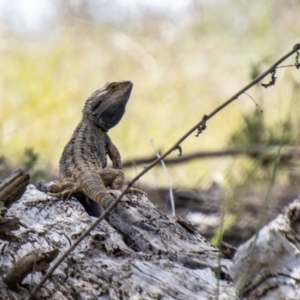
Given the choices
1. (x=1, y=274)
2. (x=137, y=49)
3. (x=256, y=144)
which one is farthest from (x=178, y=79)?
(x=1, y=274)

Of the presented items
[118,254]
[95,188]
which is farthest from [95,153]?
[118,254]

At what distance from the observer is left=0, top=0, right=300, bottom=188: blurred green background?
1074 cm

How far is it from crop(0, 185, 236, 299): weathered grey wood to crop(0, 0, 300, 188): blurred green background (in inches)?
202

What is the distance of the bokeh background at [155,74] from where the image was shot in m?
10.3

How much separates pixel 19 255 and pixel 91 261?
1.06 ft

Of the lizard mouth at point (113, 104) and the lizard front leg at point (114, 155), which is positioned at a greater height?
the lizard mouth at point (113, 104)

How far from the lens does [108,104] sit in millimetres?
5246

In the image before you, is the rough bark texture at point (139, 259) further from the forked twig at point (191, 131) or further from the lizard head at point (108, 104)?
the lizard head at point (108, 104)

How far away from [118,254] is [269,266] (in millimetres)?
897

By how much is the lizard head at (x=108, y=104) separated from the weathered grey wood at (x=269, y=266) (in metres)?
2.42

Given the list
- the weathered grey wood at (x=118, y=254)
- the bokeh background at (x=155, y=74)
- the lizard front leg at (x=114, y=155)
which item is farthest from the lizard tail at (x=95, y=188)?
the bokeh background at (x=155, y=74)

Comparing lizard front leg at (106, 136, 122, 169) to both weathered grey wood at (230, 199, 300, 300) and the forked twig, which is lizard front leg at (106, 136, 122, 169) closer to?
the forked twig

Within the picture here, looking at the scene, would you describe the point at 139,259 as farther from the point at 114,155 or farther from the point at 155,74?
the point at 155,74

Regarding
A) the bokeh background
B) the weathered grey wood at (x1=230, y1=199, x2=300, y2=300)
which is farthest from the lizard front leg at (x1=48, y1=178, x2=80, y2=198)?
the bokeh background
